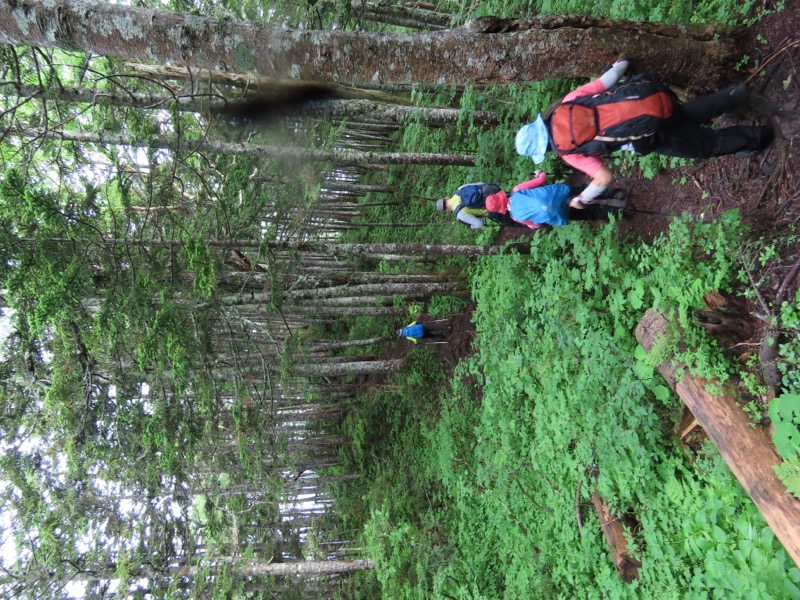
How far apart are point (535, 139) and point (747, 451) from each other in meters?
2.89

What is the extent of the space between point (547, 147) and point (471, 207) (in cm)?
204

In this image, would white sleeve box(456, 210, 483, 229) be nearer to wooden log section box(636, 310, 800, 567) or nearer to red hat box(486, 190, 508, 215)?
red hat box(486, 190, 508, 215)

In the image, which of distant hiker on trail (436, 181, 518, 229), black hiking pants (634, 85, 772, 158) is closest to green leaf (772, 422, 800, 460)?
black hiking pants (634, 85, 772, 158)

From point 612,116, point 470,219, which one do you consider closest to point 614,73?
point 612,116

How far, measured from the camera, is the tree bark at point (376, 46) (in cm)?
303

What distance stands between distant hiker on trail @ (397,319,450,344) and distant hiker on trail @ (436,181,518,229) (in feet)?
11.1

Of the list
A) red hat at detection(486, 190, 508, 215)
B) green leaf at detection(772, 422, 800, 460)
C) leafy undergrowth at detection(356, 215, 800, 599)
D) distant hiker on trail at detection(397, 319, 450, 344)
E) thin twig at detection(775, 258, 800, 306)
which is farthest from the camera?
distant hiker on trail at detection(397, 319, 450, 344)

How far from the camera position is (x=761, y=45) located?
12.2ft

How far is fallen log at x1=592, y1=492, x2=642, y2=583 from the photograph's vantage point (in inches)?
193

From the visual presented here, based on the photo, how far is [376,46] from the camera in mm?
3338

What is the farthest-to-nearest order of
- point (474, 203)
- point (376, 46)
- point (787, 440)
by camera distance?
point (474, 203) < point (376, 46) < point (787, 440)

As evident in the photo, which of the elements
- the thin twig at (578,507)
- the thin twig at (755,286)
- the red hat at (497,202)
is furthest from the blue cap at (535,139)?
the thin twig at (578,507)

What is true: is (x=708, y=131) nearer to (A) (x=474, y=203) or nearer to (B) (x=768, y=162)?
(B) (x=768, y=162)

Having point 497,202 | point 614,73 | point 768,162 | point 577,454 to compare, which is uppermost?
point 497,202
